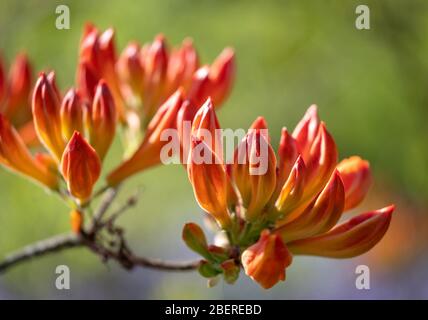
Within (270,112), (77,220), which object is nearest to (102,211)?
(77,220)

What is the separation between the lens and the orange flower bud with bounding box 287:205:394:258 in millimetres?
2121

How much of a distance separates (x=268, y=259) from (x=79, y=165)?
1.94 feet

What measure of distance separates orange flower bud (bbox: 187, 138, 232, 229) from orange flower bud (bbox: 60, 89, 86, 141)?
0.44m

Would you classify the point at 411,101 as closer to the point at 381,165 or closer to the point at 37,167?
the point at 381,165

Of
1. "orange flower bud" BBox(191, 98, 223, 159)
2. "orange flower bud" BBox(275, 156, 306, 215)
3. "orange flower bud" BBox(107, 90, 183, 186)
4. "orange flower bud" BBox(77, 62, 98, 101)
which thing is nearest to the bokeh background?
"orange flower bud" BBox(107, 90, 183, 186)

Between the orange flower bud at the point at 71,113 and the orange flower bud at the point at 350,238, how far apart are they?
0.70 metres

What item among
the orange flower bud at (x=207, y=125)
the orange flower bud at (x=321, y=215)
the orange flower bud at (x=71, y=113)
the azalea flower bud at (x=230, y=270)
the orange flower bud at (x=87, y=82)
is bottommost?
the azalea flower bud at (x=230, y=270)

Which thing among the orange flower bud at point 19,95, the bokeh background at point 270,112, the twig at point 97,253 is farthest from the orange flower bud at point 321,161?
the bokeh background at point 270,112

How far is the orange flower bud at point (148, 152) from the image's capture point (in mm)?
2339

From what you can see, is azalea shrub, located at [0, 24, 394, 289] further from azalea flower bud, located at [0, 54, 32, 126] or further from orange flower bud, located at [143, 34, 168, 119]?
azalea flower bud, located at [0, 54, 32, 126]

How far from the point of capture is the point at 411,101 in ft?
16.2

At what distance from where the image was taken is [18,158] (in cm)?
238

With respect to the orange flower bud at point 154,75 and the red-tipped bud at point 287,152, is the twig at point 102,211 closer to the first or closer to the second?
the orange flower bud at point 154,75
